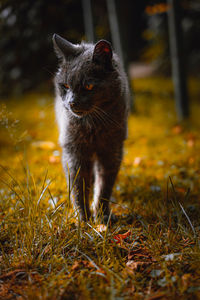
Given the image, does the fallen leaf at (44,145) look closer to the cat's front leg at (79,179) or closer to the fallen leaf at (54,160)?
the fallen leaf at (54,160)

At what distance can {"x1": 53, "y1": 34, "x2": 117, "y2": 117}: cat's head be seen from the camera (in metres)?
1.95

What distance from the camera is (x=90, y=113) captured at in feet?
7.03

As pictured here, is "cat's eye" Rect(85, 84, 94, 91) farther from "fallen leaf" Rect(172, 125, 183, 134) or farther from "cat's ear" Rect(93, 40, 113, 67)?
"fallen leaf" Rect(172, 125, 183, 134)

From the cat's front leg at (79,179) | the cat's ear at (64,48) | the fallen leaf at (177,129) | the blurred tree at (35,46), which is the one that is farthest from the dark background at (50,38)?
the cat's front leg at (79,179)

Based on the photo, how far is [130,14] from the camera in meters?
11.0

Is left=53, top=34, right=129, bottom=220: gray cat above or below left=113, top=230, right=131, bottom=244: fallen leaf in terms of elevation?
above

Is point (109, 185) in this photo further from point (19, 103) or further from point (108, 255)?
point (19, 103)

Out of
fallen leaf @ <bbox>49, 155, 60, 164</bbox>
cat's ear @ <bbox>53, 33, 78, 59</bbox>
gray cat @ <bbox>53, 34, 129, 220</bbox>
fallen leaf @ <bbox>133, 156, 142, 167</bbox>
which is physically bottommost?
fallen leaf @ <bbox>133, 156, 142, 167</bbox>

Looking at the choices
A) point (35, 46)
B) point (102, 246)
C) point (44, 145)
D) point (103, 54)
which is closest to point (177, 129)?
point (44, 145)

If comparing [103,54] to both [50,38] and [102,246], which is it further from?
[50,38]

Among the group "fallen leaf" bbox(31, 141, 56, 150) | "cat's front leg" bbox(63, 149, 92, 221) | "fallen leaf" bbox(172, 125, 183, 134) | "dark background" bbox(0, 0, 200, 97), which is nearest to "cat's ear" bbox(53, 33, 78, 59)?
"cat's front leg" bbox(63, 149, 92, 221)

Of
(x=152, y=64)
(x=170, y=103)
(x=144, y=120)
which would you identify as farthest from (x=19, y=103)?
(x=152, y=64)

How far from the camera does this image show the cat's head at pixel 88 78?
1.95 metres

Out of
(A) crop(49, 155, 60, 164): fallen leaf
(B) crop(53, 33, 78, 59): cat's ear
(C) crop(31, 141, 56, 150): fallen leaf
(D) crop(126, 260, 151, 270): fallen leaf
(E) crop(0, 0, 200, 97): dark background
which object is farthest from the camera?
(E) crop(0, 0, 200, 97): dark background
